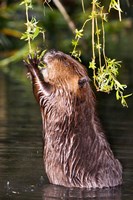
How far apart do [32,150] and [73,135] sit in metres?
1.47

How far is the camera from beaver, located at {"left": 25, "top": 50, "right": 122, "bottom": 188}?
776 centimetres

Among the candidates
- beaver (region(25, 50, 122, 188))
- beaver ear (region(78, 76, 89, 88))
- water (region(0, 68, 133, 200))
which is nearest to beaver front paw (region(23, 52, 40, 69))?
beaver (region(25, 50, 122, 188))

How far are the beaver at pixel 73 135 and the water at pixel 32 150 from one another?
0.12 metres

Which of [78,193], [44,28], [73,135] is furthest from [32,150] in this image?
[44,28]

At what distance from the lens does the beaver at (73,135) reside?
25.5 feet

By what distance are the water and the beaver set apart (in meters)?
0.12

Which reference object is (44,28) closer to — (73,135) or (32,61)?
(32,61)

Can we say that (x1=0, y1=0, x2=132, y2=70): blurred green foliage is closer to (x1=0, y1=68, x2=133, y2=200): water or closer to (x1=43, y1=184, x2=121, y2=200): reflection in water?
(x1=0, y1=68, x2=133, y2=200): water

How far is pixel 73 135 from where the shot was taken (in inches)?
309

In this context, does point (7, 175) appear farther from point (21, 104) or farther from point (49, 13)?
point (49, 13)

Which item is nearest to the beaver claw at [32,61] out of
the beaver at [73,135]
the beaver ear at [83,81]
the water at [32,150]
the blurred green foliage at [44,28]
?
the beaver at [73,135]

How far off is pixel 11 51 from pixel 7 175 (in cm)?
1339

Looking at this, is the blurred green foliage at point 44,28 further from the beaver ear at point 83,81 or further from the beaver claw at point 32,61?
the beaver ear at point 83,81

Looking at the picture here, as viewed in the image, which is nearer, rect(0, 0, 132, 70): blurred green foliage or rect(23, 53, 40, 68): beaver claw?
rect(23, 53, 40, 68): beaver claw
